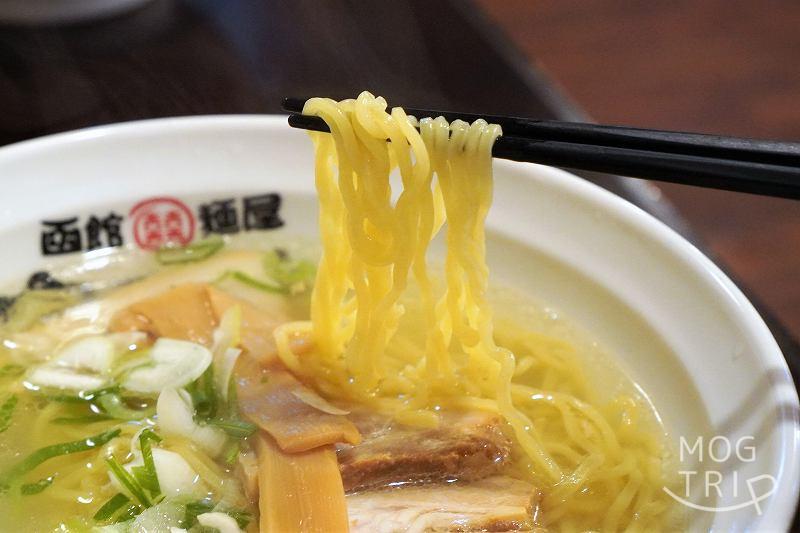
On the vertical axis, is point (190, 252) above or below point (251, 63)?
below

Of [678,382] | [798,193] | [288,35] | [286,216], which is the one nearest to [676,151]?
[798,193]

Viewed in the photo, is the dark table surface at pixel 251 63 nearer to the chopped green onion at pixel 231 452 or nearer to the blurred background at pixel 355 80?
the blurred background at pixel 355 80

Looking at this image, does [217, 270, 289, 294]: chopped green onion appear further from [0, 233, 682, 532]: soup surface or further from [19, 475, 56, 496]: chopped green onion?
[19, 475, 56, 496]: chopped green onion

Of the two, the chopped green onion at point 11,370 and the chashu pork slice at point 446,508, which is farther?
the chopped green onion at point 11,370

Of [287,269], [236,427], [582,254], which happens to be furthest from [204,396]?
[582,254]

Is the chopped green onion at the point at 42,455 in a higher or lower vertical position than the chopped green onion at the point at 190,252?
lower

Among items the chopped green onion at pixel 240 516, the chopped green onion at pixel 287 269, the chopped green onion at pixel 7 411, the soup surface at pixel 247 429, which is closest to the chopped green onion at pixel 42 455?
the soup surface at pixel 247 429

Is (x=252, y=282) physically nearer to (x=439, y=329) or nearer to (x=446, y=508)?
(x=439, y=329)
